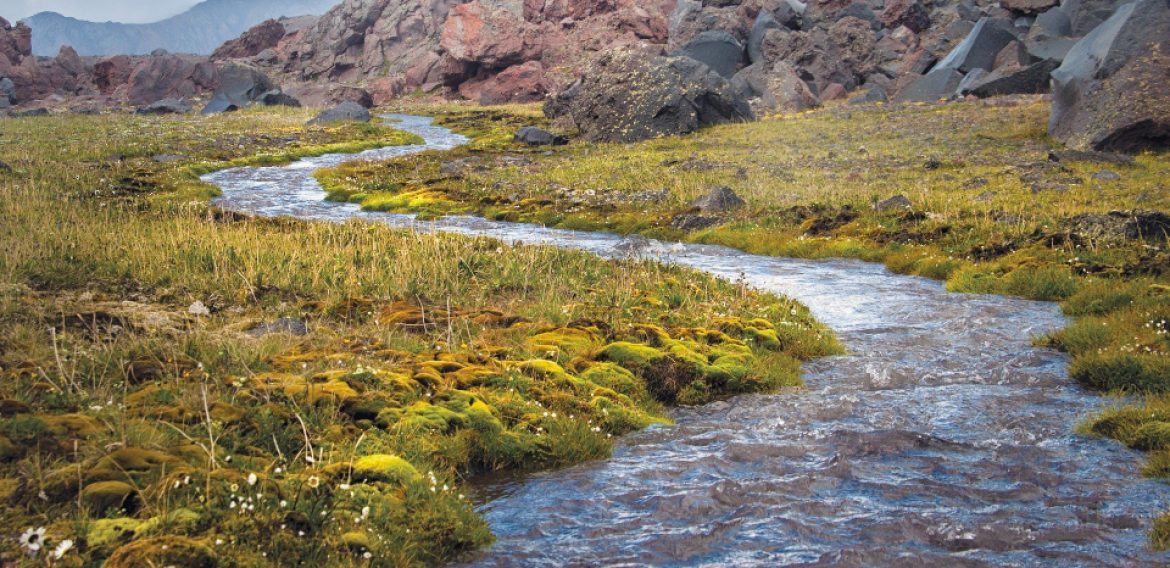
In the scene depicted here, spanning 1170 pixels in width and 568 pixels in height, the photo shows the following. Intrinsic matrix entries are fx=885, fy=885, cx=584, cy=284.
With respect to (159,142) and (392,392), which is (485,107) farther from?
(392,392)

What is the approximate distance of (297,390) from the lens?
9.12m

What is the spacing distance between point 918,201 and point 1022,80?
1222 inches

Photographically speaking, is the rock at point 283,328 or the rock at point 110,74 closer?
the rock at point 283,328

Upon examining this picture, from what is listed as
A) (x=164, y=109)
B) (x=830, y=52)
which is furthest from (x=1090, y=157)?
(x=164, y=109)

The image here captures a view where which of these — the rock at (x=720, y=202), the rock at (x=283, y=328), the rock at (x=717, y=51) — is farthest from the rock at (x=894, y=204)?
the rock at (x=717, y=51)

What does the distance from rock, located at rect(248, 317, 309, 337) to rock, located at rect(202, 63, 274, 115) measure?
8498 centimetres

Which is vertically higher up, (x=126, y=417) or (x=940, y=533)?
(x=126, y=417)

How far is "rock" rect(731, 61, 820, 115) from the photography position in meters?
60.9

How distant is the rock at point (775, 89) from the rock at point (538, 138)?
13.8 meters

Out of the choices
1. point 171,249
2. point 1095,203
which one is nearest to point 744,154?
point 1095,203

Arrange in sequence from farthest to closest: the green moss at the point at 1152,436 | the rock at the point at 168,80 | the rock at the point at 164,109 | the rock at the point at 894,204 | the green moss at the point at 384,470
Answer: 1. the rock at the point at 168,80
2. the rock at the point at 164,109
3. the rock at the point at 894,204
4. the green moss at the point at 1152,436
5. the green moss at the point at 384,470

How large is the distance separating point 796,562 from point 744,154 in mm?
34719

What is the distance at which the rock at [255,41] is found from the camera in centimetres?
17662

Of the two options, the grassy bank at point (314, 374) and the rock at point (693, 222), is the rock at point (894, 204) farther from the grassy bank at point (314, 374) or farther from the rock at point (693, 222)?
the grassy bank at point (314, 374)
